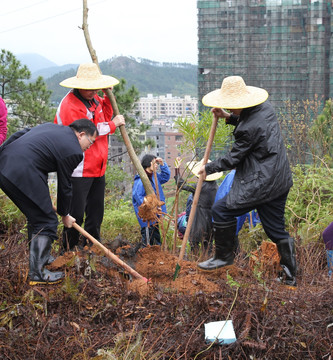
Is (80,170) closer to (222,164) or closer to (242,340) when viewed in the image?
(222,164)

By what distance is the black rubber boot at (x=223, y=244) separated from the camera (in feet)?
13.3

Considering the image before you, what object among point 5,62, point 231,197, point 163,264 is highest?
point 5,62

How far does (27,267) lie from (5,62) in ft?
51.7

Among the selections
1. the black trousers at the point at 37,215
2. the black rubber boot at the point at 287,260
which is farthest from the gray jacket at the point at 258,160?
the black trousers at the point at 37,215

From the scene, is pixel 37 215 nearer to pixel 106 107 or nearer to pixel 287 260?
pixel 106 107

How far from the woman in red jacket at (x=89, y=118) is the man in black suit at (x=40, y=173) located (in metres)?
0.57

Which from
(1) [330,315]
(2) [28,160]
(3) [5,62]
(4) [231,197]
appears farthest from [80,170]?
(3) [5,62]

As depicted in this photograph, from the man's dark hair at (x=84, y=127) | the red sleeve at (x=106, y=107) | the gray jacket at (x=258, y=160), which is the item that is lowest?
the gray jacket at (x=258, y=160)

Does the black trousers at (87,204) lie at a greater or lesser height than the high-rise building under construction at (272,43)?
lesser

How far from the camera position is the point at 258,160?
386 cm

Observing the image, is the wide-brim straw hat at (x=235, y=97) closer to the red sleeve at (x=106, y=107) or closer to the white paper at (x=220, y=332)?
the red sleeve at (x=106, y=107)

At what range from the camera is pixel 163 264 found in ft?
14.2

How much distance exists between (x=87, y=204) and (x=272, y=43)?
48700 millimetres

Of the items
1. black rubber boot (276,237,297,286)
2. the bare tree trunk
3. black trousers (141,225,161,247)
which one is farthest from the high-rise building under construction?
black rubber boot (276,237,297,286)
